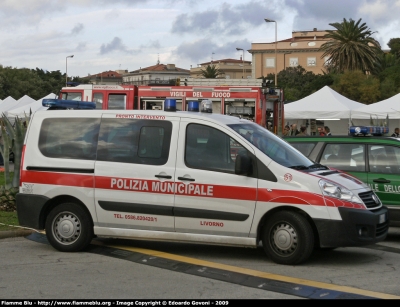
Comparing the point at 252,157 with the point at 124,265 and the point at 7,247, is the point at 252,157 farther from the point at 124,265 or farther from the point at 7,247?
the point at 7,247

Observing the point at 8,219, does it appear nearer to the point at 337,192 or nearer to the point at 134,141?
the point at 134,141

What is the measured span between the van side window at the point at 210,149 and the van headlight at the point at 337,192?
1.04m

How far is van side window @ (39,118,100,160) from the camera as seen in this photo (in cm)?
877

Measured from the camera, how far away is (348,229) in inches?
305

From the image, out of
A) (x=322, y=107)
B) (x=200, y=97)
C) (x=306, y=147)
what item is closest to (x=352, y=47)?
(x=322, y=107)

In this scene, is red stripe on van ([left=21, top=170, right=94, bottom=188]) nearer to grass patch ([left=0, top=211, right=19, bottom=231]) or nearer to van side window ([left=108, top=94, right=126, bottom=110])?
grass patch ([left=0, top=211, right=19, bottom=231])

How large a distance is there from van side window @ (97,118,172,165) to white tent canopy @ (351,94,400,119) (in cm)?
2024

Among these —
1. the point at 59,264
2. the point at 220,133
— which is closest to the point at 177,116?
the point at 220,133

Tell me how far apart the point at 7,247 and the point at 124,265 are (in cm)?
224

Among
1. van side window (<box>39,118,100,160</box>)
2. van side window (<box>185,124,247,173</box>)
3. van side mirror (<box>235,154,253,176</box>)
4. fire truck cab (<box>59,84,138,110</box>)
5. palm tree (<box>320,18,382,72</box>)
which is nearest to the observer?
van side mirror (<box>235,154,253,176</box>)

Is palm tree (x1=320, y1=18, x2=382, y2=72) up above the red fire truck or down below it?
above

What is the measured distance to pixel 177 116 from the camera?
852 centimetres

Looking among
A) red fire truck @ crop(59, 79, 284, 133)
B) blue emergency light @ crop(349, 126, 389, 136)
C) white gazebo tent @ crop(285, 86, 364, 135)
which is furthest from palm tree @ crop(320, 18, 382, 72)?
blue emergency light @ crop(349, 126, 389, 136)

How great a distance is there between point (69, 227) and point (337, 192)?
348 centimetres
